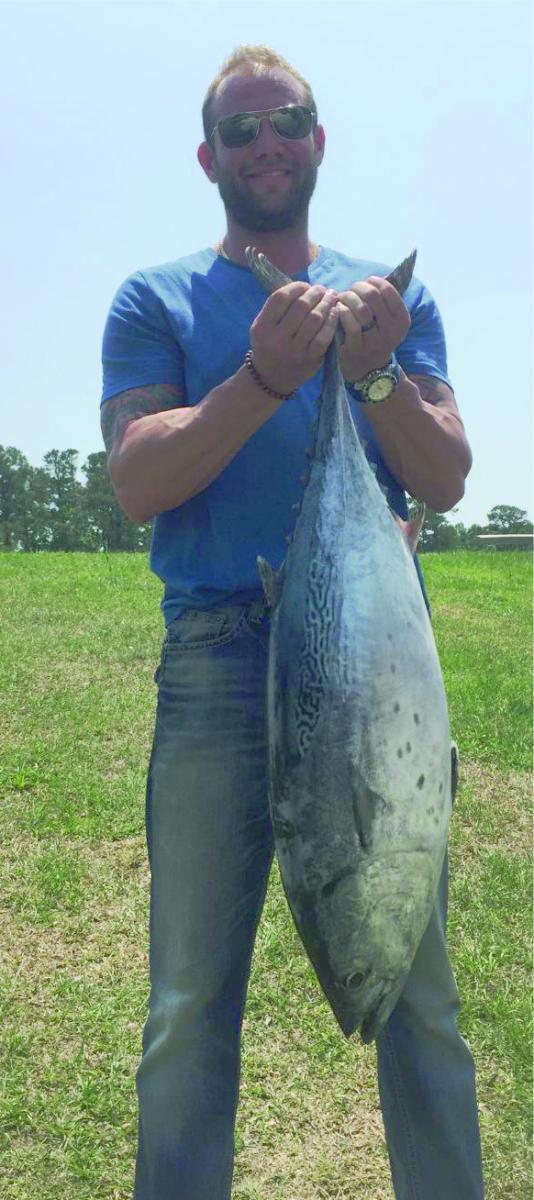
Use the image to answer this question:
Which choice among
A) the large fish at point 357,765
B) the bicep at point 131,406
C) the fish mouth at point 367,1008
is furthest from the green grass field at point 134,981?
the bicep at point 131,406

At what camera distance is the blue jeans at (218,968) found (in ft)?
6.41

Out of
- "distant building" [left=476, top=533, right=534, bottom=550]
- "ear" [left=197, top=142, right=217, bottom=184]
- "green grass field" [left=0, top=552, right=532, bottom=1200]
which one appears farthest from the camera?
"distant building" [left=476, top=533, right=534, bottom=550]

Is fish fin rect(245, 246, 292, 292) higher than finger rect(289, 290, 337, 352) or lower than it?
higher

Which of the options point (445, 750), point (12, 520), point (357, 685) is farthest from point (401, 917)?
point (12, 520)

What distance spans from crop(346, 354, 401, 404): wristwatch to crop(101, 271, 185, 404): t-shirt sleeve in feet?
1.56

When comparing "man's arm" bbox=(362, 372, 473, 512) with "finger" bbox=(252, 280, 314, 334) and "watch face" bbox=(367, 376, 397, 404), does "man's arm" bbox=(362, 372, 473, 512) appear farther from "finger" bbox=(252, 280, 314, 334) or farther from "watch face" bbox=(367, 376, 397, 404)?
"finger" bbox=(252, 280, 314, 334)

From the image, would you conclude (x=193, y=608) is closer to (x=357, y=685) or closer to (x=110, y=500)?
(x=357, y=685)

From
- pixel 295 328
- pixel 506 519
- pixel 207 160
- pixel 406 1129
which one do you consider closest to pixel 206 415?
pixel 295 328

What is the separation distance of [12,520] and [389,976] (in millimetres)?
59251

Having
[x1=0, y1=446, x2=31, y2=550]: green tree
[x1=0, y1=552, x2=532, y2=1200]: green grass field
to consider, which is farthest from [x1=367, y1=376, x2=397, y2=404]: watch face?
[x1=0, y1=446, x2=31, y2=550]: green tree

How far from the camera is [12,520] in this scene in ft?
192

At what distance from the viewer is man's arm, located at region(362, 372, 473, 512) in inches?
74.1

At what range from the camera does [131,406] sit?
2.06m

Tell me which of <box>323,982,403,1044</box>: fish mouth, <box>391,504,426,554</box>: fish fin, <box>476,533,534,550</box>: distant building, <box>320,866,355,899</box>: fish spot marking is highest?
<box>476,533,534,550</box>: distant building
